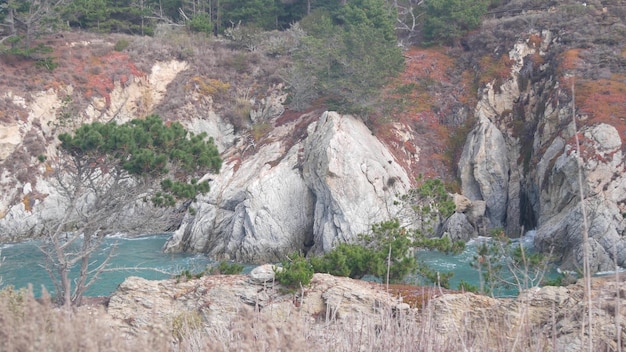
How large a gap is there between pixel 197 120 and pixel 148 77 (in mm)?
5428

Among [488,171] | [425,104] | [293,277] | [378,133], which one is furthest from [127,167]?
[425,104]

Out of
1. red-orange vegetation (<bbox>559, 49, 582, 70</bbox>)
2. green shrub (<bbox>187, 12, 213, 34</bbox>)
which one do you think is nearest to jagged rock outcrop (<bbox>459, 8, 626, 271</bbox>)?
red-orange vegetation (<bbox>559, 49, 582, 70</bbox>)

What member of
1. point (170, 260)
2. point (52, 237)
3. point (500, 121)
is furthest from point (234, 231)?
point (500, 121)

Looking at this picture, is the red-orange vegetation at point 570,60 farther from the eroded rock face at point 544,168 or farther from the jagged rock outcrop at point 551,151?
the eroded rock face at point 544,168

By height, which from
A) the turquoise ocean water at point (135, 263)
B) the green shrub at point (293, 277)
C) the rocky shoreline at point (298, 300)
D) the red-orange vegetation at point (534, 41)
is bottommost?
the turquoise ocean water at point (135, 263)

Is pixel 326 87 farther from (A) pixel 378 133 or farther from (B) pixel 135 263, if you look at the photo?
(B) pixel 135 263

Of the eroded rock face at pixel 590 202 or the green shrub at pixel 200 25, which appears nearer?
the eroded rock face at pixel 590 202

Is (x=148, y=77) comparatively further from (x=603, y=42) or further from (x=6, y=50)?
(x=603, y=42)

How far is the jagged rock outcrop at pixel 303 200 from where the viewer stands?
88.4 ft

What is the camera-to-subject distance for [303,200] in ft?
94.4

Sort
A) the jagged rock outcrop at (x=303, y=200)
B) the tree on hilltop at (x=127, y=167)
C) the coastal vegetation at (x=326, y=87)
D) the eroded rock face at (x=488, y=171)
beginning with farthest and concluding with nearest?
the eroded rock face at (x=488, y=171), the jagged rock outcrop at (x=303, y=200), the coastal vegetation at (x=326, y=87), the tree on hilltop at (x=127, y=167)

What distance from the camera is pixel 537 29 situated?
37625 mm

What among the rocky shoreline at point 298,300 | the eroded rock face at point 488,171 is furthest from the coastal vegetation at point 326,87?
the rocky shoreline at point 298,300

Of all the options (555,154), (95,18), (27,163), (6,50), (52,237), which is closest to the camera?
(52,237)
